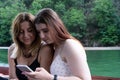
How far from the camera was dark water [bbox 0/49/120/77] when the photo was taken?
7.74 meters

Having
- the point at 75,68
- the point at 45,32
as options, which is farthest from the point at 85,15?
the point at 75,68

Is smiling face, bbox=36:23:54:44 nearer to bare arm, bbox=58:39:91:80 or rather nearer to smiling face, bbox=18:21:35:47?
bare arm, bbox=58:39:91:80

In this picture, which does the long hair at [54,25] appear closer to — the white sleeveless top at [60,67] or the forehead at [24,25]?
the white sleeveless top at [60,67]

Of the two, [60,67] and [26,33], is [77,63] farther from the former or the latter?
[26,33]

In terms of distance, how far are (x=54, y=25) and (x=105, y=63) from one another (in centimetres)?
818

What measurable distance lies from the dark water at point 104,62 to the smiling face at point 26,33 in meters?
5.67

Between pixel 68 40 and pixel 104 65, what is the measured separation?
778 centimetres

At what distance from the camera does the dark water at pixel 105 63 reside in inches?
305

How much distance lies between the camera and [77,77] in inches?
42.4

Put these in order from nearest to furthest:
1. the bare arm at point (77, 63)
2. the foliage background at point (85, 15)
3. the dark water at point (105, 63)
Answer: the bare arm at point (77, 63)
the dark water at point (105, 63)
the foliage background at point (85, 15)

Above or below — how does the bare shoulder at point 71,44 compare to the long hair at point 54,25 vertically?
below

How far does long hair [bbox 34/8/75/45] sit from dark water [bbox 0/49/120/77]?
5934mm

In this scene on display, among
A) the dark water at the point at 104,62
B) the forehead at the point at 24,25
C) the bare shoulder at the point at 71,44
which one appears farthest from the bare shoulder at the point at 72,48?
the dark water at the point at 104,62

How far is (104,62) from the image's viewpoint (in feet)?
30.8
